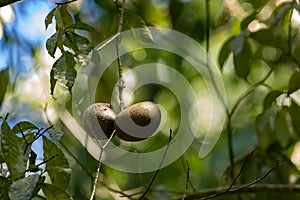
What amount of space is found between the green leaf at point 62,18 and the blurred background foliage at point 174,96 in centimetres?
43

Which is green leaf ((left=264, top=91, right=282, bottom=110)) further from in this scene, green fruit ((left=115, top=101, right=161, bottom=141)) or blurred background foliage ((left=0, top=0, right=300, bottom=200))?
green fruit ((left=115, top=101, right=161, bottom=141))

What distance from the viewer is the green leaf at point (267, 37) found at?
56.7 inches

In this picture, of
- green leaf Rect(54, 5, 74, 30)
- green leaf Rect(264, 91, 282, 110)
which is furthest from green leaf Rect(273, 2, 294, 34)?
green leaf Rect(54, 5, 74, 30)

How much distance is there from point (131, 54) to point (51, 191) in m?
0.68

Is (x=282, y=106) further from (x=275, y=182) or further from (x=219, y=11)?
(x=219, y=11)

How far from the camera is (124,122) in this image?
3.11 ft

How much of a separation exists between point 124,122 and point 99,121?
0.04 metres

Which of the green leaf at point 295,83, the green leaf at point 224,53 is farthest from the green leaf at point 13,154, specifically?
the green leaf at point 224,53

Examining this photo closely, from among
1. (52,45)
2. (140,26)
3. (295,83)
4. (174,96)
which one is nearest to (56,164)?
(52,45)

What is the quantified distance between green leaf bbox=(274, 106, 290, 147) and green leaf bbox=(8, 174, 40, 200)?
0.70 metres

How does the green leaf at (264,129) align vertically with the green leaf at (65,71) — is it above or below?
below

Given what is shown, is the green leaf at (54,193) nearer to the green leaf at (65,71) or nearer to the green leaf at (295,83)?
the green leaf at (65,71)

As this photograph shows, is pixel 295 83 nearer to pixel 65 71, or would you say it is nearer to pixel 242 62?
pixel 242 62

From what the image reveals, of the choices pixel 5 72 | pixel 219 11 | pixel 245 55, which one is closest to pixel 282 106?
pixel 245 55
